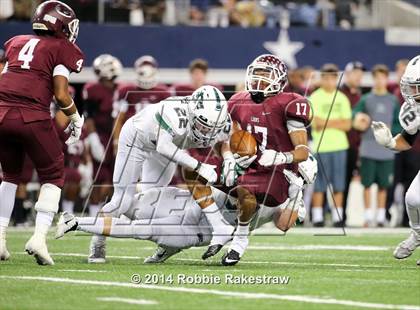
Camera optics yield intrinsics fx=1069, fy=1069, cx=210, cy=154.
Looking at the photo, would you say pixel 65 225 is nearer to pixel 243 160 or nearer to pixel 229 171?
pixel 229 171

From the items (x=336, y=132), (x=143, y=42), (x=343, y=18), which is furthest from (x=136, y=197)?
(x=343, y=18)

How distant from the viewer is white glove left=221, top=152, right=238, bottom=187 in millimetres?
7246

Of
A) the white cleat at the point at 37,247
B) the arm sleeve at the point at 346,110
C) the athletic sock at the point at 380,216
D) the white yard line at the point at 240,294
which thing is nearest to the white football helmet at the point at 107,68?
the arm sleeve at the point at 346,110

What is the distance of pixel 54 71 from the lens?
23.0 ft

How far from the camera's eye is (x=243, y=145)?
7.59 m

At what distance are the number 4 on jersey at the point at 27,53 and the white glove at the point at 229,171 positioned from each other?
58.3 inches

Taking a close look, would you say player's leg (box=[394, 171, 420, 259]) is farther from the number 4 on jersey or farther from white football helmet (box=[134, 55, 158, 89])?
white football helmet (box=[134, 55, 158, 89])

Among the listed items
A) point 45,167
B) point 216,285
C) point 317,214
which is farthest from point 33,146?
point 317,214

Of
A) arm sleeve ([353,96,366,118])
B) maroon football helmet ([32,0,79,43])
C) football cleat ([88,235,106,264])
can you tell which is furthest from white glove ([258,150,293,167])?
arm sleeve ([353,96,366,118])

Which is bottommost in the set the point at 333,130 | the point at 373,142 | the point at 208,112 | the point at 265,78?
the point at 373,142

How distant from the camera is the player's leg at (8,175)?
709 centimetres

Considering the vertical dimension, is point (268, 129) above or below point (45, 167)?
above

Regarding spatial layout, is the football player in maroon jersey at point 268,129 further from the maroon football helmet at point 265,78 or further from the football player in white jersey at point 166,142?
the football player in white jersey at point 166,142

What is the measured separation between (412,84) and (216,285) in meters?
2.33
